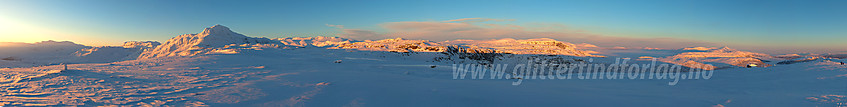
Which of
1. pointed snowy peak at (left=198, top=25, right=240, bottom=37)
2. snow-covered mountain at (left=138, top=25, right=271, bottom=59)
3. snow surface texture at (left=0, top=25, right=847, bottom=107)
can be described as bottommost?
snow surface texture at (left=0, top=25, right=847, bottom=107)

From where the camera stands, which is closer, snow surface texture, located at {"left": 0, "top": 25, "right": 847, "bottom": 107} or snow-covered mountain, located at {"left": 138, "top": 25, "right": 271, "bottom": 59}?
snow surface texture, located at {"left": 0, "top": 25, "right": 847, "bottom": 107}

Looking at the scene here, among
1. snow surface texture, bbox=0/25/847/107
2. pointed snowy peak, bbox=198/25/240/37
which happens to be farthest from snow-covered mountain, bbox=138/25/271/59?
snow surface texture, bbox=0/25/847/107

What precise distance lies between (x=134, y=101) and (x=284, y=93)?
2.25 meters

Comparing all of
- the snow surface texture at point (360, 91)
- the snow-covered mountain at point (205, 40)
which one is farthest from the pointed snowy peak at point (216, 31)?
the snow surface texture at point (360, 91)

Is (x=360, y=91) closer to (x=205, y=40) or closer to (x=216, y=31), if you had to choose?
(x=205, y=40)

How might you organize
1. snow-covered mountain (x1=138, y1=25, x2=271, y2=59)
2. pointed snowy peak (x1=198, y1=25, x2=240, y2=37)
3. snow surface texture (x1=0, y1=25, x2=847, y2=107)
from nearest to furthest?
snow surface texture (x1=0, y1=25, x2=847, y2=107), snow-covered mountain (x1=138, y1=25, x2=271, y2=59), pointed snowy peak (x1=198, y1=25, x2=240, y2=37)

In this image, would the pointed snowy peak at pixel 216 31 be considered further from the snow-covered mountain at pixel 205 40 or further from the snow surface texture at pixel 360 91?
the snow surface texture at pixel 360 91

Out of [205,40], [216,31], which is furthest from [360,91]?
[216,31]

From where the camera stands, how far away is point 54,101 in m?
5.68

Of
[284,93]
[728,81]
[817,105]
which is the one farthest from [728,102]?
[284,93]

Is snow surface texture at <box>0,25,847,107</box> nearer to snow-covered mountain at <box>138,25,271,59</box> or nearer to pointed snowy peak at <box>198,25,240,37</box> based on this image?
snow-covered mountain at <box>138,25,271,59</box>

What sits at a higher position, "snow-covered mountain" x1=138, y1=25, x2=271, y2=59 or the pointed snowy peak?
the pointed snowy peak

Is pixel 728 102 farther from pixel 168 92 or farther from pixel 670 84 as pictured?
pixel 168 92

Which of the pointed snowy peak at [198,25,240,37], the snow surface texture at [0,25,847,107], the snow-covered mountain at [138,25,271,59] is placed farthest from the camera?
the pointed snowy peak at [198,25,240,37]
